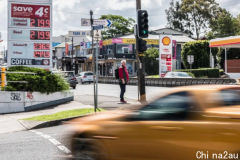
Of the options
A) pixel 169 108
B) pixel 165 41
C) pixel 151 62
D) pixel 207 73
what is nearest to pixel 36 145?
pixel 169 108

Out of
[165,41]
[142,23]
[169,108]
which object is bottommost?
[169,108]

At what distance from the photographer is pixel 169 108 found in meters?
5.39

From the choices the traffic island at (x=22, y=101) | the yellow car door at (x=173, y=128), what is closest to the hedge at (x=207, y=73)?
the traffic island at (x=22, y=101)

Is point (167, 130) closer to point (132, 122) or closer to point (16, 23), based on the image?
point (132, 122)

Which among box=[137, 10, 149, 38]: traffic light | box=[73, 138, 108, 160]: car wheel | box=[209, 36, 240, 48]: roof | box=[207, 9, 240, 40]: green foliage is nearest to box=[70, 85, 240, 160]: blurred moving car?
box=[73, 138, 108, 160]: car wheel

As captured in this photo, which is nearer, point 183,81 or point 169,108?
point 169,108

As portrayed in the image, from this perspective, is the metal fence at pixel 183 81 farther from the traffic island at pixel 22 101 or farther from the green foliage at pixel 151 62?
the green foliage at pixel 151 62

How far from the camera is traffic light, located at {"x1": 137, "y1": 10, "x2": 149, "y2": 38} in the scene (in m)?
16.3

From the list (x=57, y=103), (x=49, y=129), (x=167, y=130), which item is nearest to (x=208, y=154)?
(x=167, y=130)

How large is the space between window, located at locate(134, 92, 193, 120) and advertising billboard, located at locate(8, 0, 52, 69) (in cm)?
1448

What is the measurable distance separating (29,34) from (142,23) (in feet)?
20.0

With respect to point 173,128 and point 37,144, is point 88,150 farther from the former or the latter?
point 37,144

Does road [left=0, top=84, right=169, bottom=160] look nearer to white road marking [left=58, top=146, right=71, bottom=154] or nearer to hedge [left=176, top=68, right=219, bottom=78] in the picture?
white road marking [left=58, top=146, right=71, bottom=154]

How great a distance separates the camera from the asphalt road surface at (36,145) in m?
7.32
